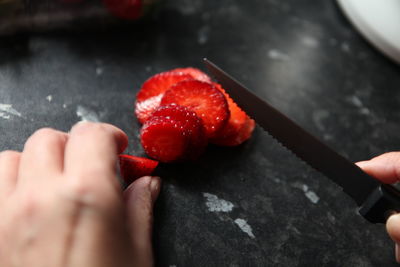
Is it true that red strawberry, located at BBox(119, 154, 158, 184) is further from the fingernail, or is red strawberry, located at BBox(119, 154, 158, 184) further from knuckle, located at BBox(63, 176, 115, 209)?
knuckle, located at BBox(63, 176, 115, 209)

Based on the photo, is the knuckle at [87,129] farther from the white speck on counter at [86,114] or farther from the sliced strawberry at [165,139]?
the white speck on counter at [86,114]

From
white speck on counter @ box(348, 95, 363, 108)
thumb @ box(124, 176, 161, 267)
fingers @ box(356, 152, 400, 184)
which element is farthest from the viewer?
white speck on counter @ box(348, 95, 363, 108)

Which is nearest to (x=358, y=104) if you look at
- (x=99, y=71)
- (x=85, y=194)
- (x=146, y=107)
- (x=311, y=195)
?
(x=311, y=195)

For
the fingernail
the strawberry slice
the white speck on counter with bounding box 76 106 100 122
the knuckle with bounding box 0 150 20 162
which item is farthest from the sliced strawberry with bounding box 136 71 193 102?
the knuckle with bounding box 0 150 20 162

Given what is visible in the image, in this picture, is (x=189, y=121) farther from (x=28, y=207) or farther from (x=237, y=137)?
(x=28, y=207)

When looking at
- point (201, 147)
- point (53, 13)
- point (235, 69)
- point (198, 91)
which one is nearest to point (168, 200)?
point (201, 147)
